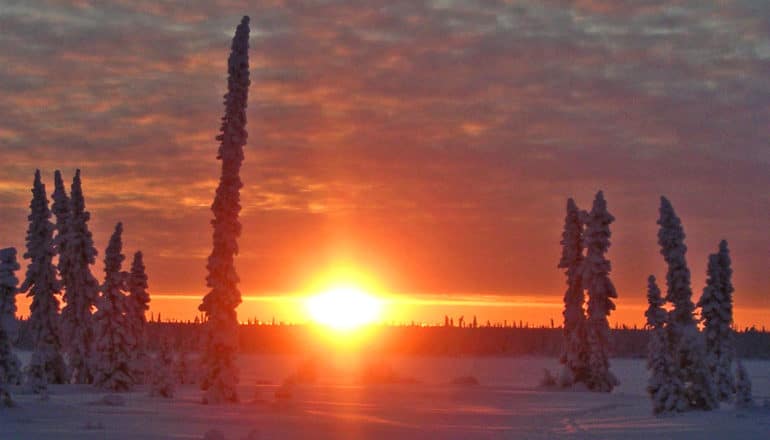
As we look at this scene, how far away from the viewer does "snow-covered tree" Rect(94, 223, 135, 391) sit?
58.3 m

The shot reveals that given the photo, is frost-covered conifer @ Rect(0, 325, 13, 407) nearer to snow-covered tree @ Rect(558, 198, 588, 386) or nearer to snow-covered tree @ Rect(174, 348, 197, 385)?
snow-covered tree @ Rect(174, 348, 197, 385)

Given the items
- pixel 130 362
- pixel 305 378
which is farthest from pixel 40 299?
pixel 305 378

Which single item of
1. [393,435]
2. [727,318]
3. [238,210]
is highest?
[238,210]

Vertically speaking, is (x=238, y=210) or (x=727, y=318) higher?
(x=238, y=210)

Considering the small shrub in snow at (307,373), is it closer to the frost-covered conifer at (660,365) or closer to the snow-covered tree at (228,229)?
the snow-covered tree at (228,229)

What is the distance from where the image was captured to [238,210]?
147 feet

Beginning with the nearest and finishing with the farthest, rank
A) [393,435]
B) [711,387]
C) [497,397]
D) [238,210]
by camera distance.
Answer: [393,435] < [711,387] < [238,210] < [497,397]

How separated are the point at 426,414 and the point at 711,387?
39.9 feet

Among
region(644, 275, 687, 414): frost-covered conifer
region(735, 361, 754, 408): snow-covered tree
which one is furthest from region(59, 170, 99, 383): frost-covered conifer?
region(735, 361, 754, 408): snow-covered tree

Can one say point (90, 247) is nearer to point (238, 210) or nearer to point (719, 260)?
point (238, 210)

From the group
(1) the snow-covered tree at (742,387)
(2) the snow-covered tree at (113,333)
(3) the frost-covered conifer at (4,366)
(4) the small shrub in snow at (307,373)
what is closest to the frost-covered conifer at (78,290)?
(2) the snow-covered tree at (113,333)

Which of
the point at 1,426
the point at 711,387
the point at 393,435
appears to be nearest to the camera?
the point at 1,426

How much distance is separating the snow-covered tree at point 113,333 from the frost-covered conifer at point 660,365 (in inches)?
1269

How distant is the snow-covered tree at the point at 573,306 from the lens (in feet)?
246
